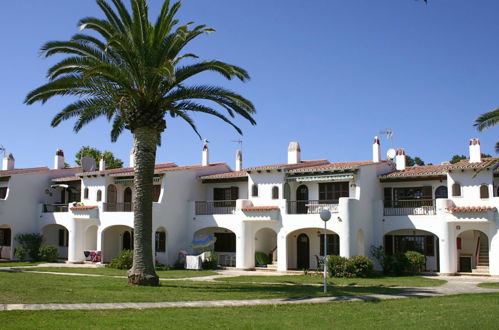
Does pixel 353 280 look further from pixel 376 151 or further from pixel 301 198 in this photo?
pixel 376 151

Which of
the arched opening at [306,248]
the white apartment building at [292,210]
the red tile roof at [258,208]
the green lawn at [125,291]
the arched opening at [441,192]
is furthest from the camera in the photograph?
the arched opening at [306,248]

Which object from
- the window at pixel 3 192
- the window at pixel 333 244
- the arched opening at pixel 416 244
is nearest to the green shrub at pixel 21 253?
the window at pixel 3 192

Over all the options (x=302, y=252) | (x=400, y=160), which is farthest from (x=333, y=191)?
(x=400, y=160)

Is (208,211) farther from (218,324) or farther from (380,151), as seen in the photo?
(218,324)

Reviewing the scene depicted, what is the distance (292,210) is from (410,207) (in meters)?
6.93

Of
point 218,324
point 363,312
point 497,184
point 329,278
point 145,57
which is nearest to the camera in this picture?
point 218,324

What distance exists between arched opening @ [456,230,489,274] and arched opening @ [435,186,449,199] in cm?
241

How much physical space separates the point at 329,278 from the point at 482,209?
8.75 meters

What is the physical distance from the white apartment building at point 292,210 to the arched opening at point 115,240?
0.07 meters

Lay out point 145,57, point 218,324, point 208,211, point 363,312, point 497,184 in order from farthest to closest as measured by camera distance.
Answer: point 208,211 < point 497,184 < point 145,57 < point 363,312 < point 218,324

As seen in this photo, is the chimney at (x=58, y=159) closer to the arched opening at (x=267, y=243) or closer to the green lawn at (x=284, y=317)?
the arched opening at (x=267, y=243)

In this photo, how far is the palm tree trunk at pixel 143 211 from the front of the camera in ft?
68.6

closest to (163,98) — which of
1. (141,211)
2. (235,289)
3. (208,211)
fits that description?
(141,211)

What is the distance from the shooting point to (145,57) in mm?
20250
